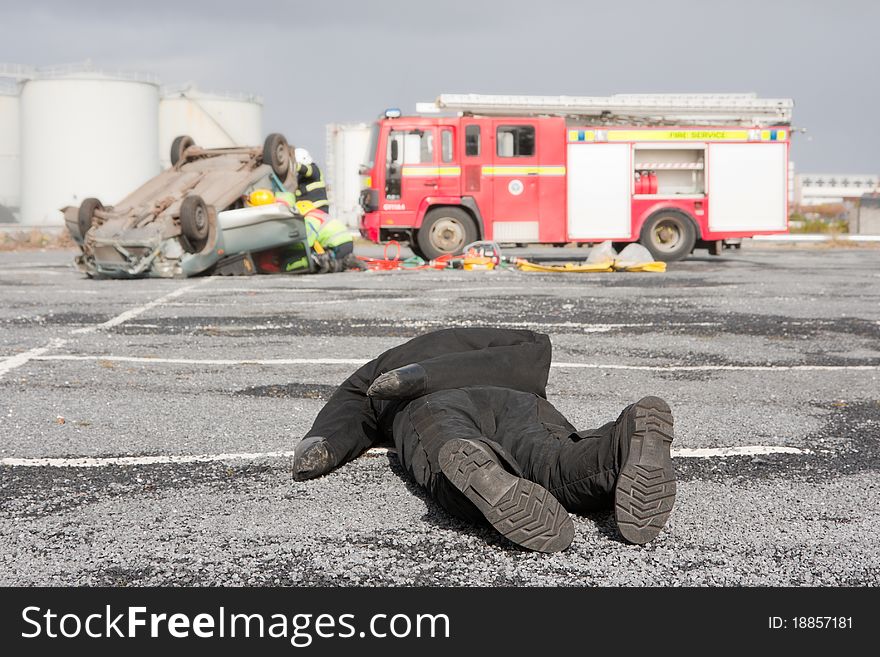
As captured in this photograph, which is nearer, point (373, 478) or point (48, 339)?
point (373, 478)

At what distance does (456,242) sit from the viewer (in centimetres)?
1802

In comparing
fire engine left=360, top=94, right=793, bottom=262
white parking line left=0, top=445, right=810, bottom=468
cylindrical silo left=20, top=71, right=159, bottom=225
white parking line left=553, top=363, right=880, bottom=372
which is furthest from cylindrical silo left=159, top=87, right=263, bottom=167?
white parking line left=0, top=445, right=810, bottom=468

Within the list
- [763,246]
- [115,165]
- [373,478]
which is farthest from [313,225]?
[115,165]

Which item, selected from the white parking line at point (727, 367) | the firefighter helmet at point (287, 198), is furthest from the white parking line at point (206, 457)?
the firefighter helmet at point (287, 198)

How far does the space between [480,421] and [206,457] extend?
54.7 inches

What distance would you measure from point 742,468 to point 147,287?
9.87 metres

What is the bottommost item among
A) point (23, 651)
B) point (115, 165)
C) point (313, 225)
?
point (23, 651)

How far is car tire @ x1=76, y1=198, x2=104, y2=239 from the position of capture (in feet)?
46.2

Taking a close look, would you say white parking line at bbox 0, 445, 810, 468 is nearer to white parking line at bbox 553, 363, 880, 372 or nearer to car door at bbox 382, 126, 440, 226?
white parking line at bbox 553, 363, 880, 372

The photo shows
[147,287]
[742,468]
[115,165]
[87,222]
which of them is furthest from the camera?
[115,165]

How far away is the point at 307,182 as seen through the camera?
16.1m

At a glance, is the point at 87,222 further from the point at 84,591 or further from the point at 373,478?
the point at 84,591

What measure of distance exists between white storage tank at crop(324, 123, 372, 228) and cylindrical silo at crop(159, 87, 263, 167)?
10444mm

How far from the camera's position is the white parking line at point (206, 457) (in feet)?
13.9
